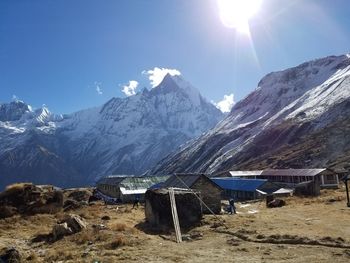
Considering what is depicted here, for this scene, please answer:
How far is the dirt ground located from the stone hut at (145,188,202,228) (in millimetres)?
1160

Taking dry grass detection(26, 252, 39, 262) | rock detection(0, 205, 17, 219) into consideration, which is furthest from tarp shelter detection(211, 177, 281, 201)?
dry grass detection(26, 252, 39, 262)

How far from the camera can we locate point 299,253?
87.8 ft

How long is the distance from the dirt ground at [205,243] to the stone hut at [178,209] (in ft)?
3.81

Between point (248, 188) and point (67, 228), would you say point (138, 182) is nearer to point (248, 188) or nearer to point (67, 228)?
point (248, 188)

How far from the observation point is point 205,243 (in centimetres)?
3241

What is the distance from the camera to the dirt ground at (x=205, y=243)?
86.8 ft

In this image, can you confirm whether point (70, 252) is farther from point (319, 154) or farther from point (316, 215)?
point (319, 154)

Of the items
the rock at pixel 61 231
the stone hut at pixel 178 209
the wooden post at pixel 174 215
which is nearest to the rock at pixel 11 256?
the rock at pixel 61 231

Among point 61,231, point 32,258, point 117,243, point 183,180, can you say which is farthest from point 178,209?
point 183,180

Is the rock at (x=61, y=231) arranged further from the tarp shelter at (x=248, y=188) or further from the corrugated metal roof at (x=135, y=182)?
the corrugated metal roof at (x=135, y=182)

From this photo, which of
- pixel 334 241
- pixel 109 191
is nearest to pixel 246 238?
pixel 334 241

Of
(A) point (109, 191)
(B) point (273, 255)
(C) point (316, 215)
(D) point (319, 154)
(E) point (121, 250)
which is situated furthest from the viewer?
(D) point (319, 154)

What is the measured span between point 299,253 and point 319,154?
150 m

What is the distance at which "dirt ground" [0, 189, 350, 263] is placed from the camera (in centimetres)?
2647
